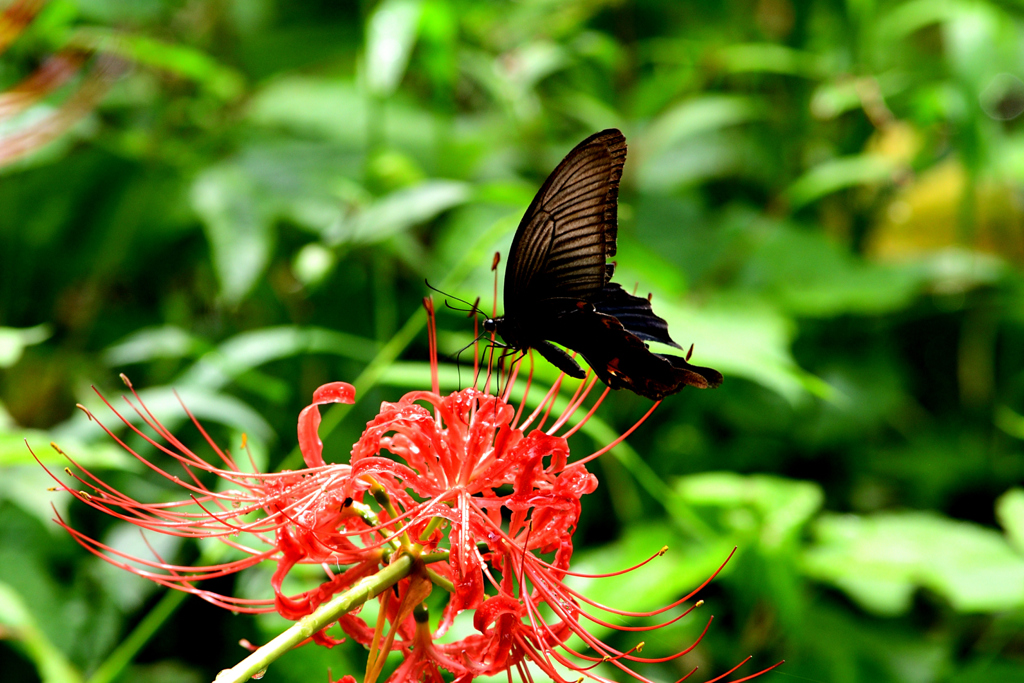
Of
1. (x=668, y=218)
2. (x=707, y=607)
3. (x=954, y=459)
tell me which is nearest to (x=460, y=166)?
(x=668, y=218)

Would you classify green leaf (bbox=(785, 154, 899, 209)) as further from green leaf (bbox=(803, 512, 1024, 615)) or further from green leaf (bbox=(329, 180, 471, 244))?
green leaf (bbox=(329, 180, 471, 244))

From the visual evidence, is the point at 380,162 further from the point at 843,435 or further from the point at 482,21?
the point at 843,435

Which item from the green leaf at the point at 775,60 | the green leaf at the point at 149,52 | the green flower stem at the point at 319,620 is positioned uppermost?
the green leaf at the point at 775,60

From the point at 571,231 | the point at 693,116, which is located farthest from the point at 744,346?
the point at 693,116

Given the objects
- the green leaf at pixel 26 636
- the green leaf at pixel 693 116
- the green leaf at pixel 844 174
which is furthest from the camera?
the green leaf at pixel 693 116

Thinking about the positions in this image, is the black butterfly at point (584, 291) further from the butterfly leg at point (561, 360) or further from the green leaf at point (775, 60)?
the green leaf at point (775, 60)

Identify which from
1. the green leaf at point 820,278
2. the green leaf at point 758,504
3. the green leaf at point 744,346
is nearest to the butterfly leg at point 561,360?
the green leaf at point 744,346
